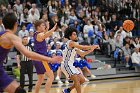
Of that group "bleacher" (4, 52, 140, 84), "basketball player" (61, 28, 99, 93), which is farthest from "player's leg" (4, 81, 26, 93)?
"bleacher" (4, 52, 140, 84)

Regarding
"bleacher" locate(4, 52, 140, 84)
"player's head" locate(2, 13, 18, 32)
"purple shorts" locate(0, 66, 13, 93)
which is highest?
"player's head" locate(2, 13, 18, 32)

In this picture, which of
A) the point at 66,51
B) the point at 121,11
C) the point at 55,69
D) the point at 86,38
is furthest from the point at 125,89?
the point at 121,11

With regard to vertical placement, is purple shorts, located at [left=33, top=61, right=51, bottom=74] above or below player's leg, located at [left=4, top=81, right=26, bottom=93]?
below

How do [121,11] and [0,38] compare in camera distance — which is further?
[121,11]

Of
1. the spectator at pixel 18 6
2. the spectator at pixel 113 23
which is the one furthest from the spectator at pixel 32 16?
the spectator at pixel 113 23

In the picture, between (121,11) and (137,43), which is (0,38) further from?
(121,11)

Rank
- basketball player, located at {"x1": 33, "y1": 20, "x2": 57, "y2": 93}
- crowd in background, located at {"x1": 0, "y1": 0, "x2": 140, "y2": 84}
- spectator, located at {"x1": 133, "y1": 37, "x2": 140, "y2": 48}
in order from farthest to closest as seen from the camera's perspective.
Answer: spectator, located at {"x1": 133, "y1": 37, "x2": 140, "y2": 48}, crowd in background, located at {"x1": 0, "y1": 0, "x2": 140, "y2": 84}, basketball player, located at {"x1": 33, "y1": 20, "x2": 57, "y2": 93}

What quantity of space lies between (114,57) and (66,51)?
861cm

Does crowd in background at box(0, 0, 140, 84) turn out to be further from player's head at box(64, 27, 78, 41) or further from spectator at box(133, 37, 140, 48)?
player's head at box(64, 27, 78, 41)

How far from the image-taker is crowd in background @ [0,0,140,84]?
627 inches

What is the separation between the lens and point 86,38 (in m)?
16.8

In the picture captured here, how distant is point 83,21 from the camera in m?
17.7

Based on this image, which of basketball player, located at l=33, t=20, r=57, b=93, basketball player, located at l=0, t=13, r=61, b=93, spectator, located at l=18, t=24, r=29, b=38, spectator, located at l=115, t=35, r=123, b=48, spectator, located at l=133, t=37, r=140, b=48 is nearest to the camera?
basketball player, located at l=0, t=13, r=61, b=93

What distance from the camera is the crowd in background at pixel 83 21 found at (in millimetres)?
15916
